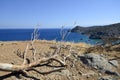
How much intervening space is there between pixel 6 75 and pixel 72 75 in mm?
3337

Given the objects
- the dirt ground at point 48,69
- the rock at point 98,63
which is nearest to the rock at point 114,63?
the rock at point 98,63

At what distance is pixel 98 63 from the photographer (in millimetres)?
14219

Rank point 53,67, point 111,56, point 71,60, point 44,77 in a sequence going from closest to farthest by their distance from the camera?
point 44,77, point 53,67, point 71,60, point 111,56

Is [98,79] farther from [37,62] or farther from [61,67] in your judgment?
[37,62]

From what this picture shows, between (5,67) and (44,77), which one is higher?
(5,67)

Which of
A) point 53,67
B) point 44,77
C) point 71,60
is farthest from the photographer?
point 71,60

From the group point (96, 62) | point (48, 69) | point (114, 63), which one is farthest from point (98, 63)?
point (48, 69)

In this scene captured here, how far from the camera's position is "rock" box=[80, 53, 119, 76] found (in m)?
13.8

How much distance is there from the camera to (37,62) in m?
11.1

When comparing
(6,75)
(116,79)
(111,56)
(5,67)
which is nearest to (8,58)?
(6,75)

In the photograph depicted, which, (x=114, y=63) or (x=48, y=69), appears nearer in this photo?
(x=48, y=69)

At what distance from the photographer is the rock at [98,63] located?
45.3ft

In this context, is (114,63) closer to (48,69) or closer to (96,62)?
(96,62)

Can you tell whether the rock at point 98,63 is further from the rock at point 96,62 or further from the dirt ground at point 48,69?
the dirt ground at point 48,69
